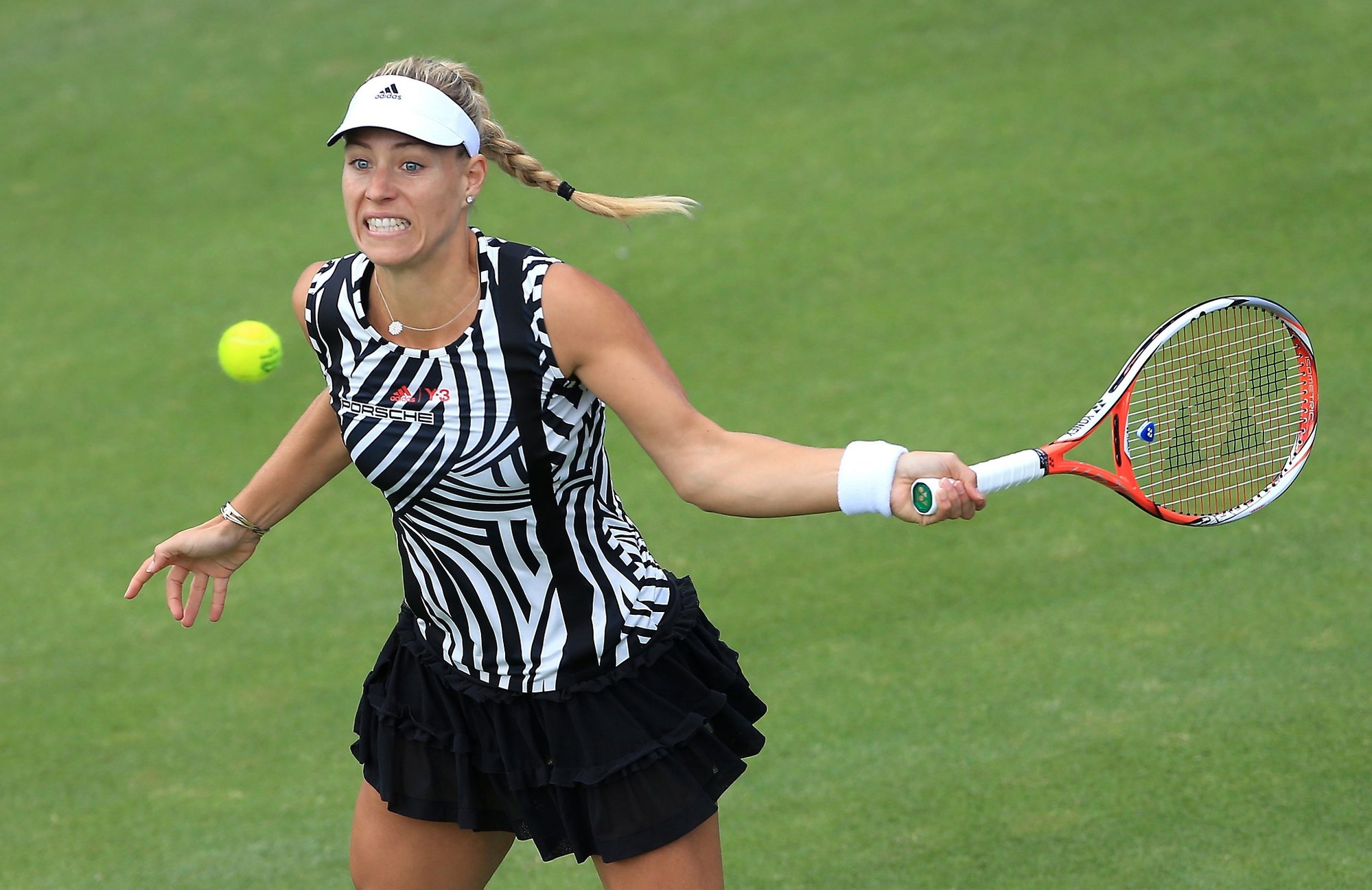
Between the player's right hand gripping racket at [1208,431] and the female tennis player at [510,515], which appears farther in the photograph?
the player's right hand gripping racket at [1208,431]

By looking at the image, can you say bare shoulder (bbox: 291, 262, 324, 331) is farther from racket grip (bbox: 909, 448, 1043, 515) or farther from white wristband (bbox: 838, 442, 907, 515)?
racket grip (bbox: 909, 448, 1043, 515)

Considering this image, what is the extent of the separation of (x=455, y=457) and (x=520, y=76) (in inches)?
290

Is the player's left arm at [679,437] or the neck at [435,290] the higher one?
the neck at [435,290]

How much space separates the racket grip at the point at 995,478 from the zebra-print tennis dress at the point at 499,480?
0.66 metres

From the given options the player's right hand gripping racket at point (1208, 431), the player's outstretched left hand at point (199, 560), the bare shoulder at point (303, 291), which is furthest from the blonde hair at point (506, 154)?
the player's outstretched left hand at point (199, 560)

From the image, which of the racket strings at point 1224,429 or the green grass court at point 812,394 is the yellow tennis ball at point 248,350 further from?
the racket strings at point 1224,429

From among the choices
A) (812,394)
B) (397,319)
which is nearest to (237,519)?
(397,319)

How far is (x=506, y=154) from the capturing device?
3.21m

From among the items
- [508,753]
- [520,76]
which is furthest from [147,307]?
[508,753]

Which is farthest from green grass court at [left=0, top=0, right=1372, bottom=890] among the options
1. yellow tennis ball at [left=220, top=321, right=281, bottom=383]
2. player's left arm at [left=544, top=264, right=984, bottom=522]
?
player's left arm at [left=544, top=264, right=984, bottom=522]

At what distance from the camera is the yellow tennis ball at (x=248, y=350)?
5.77 meters

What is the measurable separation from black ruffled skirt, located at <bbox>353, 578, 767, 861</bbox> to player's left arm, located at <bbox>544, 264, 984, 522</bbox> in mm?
446

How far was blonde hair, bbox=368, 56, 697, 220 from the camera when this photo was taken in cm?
308

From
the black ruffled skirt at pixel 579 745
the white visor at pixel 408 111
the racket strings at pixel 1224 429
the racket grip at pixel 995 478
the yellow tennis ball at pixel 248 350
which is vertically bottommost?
the black ruffled skirt at pixel 579 745
